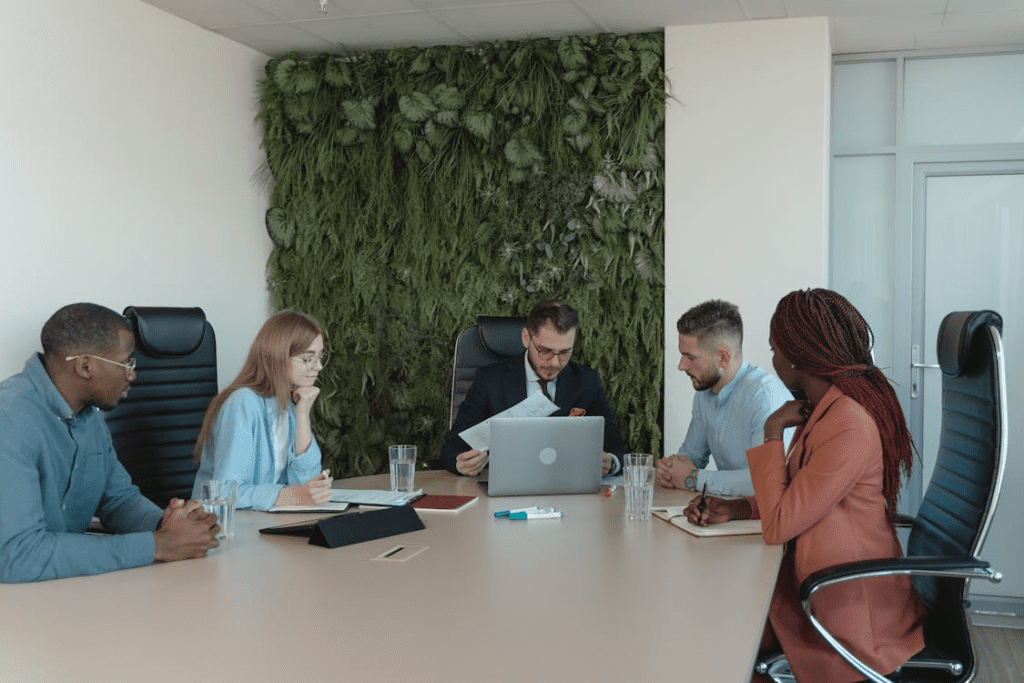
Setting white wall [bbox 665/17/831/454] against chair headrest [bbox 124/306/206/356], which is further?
white wall [bbox 665/17/831/454]

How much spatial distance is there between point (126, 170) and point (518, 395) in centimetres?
199

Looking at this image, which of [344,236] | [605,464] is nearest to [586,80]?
[344,236]

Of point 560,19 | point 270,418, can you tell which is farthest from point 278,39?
point 270,418

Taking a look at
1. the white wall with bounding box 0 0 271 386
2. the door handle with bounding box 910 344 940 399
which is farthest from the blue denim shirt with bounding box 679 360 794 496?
the white wall with bounding box 0 0 271 386

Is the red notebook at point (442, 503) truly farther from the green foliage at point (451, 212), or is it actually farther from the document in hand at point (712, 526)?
the green foliage at point (451, 212)

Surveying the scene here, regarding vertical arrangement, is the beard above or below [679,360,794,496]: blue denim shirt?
above

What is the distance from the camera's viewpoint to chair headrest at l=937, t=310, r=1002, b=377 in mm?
2406

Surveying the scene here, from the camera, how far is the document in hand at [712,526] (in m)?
2.67

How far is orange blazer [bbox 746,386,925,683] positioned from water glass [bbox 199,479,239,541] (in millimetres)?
1294

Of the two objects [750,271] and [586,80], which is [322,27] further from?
[750,271]

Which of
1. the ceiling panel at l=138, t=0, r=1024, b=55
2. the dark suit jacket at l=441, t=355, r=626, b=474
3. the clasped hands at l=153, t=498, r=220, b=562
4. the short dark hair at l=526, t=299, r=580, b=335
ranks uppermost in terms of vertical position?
the ceiling panel at l=138, t=0, r=1024, b=55

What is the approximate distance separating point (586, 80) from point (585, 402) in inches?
69.1

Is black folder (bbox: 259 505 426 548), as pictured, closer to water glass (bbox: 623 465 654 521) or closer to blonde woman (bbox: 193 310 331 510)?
blonde woman (bbox: 193 310 331 510)

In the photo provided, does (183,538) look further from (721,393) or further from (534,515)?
(721,393)
